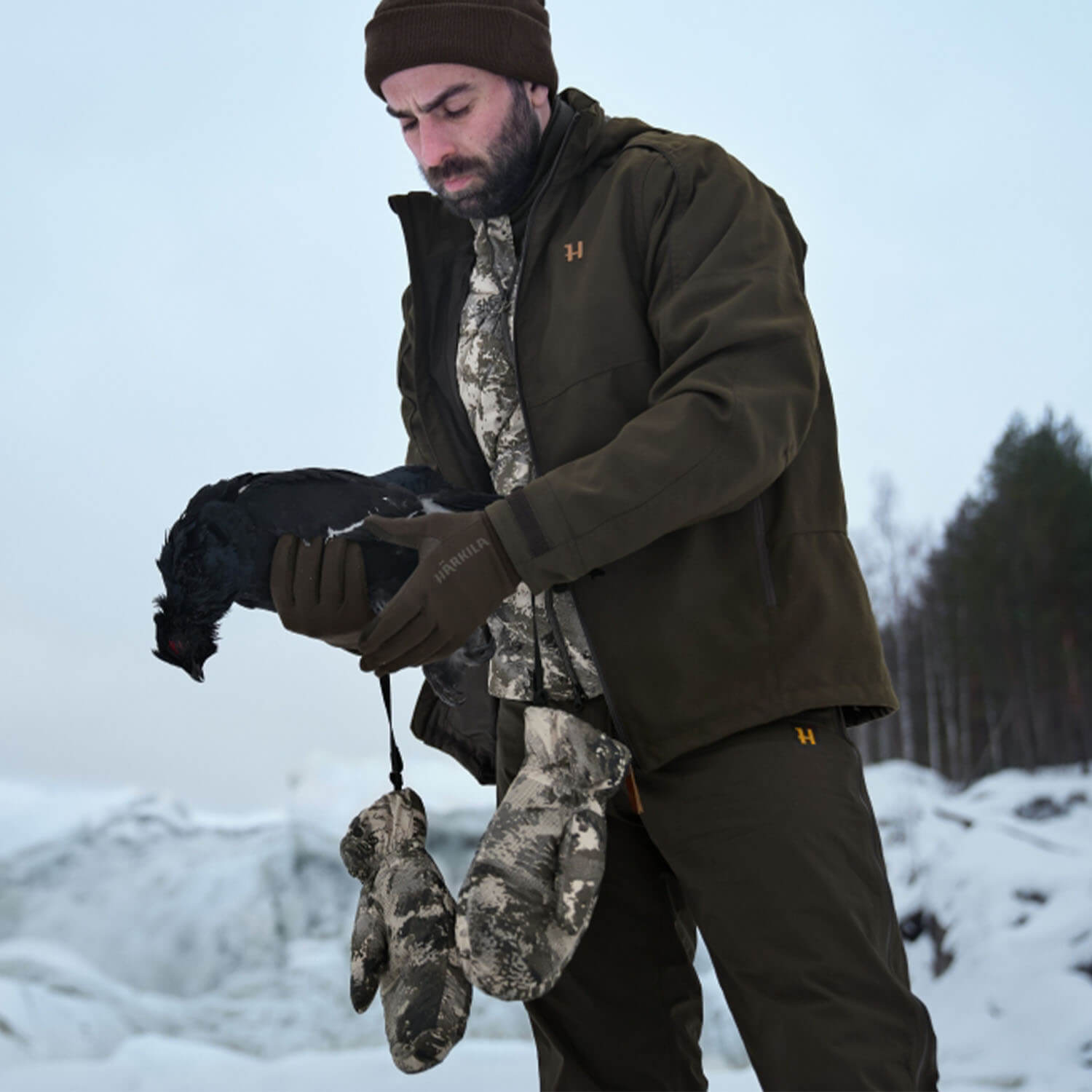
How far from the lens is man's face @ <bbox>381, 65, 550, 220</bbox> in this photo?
172cm

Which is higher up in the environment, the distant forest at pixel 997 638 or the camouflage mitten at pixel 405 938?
the camouflage mitten at pixel 405 938

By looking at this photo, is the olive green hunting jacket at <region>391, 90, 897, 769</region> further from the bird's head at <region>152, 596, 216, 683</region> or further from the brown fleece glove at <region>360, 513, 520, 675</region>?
the bird's head at <region>152, 596, 216, 683</region>

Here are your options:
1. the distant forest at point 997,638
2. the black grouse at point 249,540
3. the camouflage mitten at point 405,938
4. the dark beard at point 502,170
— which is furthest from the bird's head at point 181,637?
the distant forest at point 997,638

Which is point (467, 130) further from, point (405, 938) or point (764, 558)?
point (405, 938)

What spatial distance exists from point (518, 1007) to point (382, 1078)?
1.48 m

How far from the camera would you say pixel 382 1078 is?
394 centimetres

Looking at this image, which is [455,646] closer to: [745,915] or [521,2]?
[745,915]

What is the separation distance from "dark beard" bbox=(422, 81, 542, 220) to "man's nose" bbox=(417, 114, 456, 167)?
0.01 meters

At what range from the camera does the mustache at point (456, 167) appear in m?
1.74

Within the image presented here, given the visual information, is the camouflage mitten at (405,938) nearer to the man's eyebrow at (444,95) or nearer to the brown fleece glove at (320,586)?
the brown fleece glove at (320,586)

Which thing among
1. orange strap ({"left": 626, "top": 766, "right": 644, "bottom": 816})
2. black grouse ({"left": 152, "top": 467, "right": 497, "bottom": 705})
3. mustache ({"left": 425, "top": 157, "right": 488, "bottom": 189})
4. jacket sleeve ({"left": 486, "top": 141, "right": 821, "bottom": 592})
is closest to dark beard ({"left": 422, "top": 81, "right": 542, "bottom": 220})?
mustache ({"left": 425, "top": 157, "right": 488, "bottom": 189})

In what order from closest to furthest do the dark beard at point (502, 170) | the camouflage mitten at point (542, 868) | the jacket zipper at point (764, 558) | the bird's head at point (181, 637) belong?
the camouflage mitten at point (542, 868)
the jacket zipper at point (764, 558)
the bird's head at point (181, 637)
the dark beard at point (502, 170)

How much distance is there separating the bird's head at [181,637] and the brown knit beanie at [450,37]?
A: 0.89 m

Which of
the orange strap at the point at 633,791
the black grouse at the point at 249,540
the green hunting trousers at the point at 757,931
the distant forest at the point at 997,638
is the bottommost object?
the distant forest at the point at 997,638
